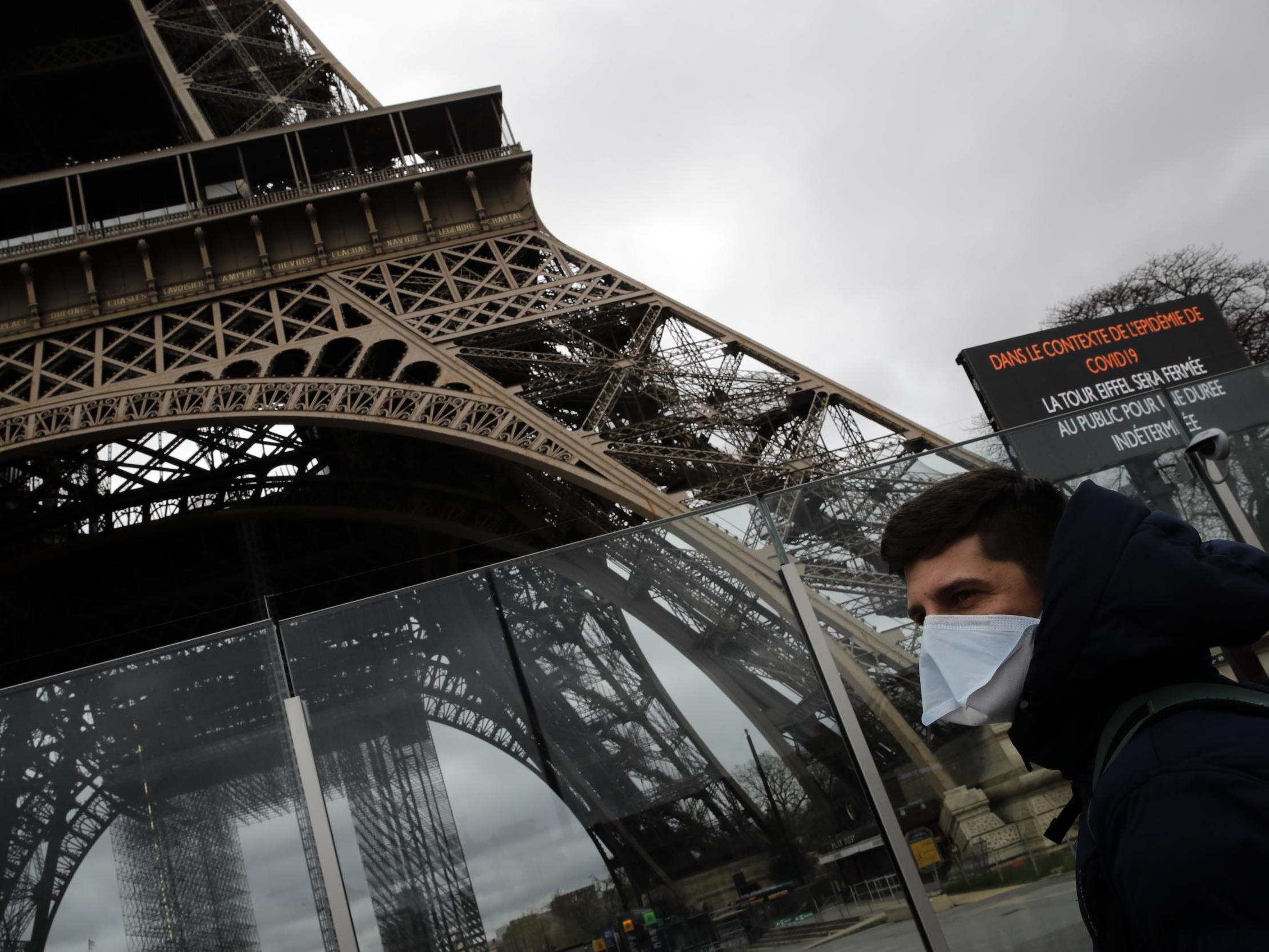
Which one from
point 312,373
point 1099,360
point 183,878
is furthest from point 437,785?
point 1099,360

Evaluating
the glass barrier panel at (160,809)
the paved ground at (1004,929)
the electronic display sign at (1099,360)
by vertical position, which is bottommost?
the paved ground at (1004,929)

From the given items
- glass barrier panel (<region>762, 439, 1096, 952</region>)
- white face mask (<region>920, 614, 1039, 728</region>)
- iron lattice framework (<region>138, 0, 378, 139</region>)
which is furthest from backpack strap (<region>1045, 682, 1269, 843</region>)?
iron lattice framework (<region>138, 0, 378, 139</region>)

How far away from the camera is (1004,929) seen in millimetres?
4117

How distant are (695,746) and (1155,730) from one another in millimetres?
3520

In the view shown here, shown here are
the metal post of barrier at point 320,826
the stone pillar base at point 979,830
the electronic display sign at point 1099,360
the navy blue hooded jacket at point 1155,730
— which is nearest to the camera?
the navy blue hooded jacket at point 1155,730

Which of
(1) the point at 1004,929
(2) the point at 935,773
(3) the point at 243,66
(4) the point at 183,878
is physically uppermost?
(3) the point at 243,66

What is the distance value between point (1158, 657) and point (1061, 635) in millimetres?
109

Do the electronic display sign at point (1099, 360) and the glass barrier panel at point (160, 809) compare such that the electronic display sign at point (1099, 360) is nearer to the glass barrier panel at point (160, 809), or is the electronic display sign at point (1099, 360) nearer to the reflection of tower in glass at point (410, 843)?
the reflection of tower in glass at point (410, 843)

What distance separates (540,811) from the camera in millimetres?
4328

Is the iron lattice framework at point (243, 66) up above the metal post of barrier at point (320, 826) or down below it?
above

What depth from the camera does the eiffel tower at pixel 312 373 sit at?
13.9 metres

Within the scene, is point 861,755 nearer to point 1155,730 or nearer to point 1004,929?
point 1004,929

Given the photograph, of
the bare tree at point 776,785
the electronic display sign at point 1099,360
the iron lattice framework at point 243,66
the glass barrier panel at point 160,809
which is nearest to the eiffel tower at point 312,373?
the iron lattice framework at point 243,66

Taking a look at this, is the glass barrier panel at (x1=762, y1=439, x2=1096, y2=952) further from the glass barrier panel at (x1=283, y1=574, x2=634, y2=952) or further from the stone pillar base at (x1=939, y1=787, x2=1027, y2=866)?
the glass barrier panel at (x1=283, y1=574, x2=634, y2=952)
